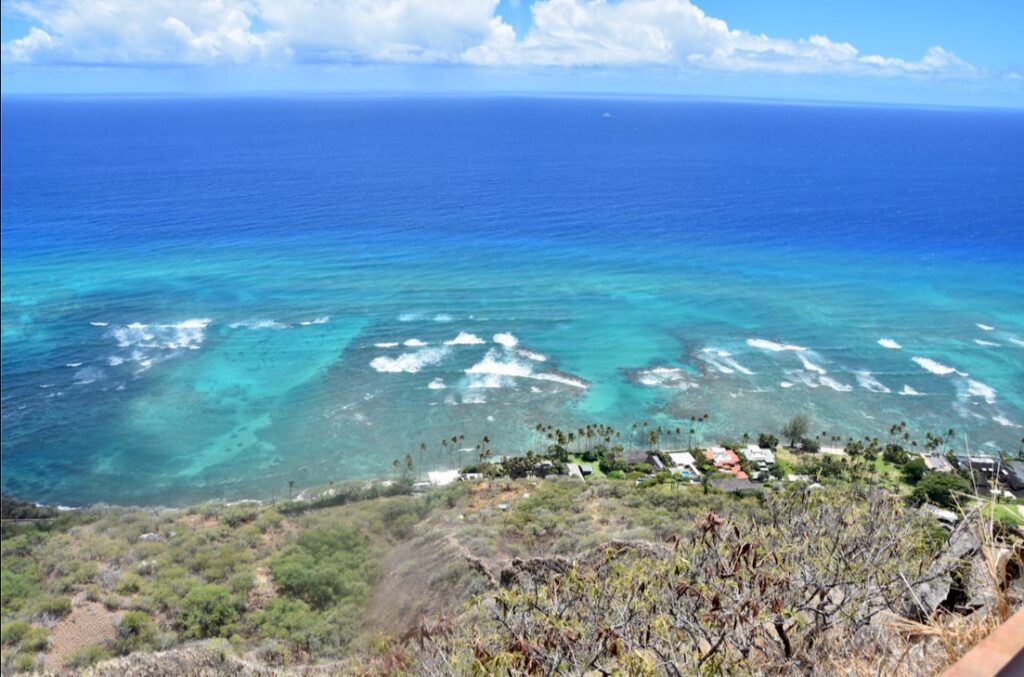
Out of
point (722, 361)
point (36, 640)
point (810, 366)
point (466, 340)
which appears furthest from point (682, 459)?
point (36, 640)

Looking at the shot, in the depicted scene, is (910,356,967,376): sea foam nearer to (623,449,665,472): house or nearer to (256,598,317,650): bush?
(623,449,665,472): house

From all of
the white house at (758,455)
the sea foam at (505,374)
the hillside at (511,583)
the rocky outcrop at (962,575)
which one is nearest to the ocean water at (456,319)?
the sea foam at (505,374)

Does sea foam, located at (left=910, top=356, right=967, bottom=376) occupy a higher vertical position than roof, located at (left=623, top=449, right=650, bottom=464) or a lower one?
higher

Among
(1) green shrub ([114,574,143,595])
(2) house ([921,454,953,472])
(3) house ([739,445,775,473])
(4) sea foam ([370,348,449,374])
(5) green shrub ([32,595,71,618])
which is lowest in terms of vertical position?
(4) sea foam ([370,348,449,374])

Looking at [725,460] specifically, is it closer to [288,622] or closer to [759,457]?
[759,457]

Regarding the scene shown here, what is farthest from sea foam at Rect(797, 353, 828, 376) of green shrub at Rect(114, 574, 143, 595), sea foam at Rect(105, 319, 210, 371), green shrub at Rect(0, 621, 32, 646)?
green shrub at Rect(0, 621, 32, 646)

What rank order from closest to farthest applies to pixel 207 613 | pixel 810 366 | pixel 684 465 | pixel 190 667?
pixel 190 667 < pixel 207 613 < pixel 684 465 < pixel 810 366
